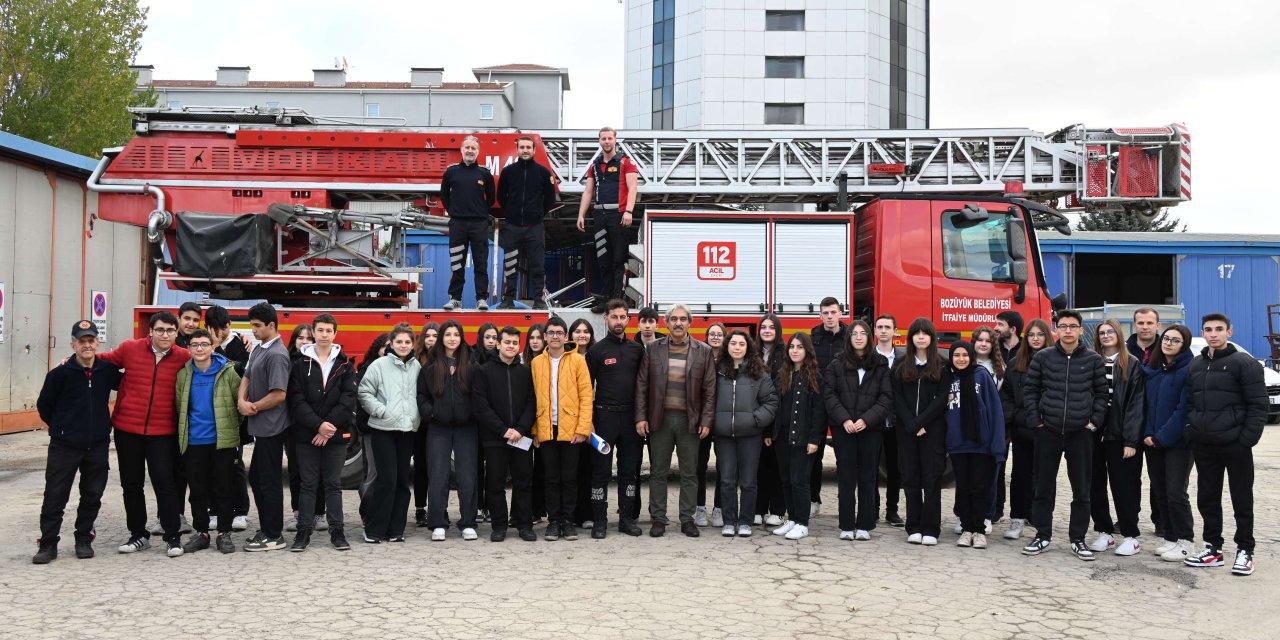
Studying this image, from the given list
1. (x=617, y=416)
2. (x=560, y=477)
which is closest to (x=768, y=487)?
(x=617, y=416)

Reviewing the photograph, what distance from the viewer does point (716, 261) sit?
31.8 feet

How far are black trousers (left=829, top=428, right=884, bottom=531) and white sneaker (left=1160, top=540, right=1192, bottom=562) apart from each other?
196 cm

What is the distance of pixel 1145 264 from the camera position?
31.5 meters

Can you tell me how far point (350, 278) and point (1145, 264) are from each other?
28.5m

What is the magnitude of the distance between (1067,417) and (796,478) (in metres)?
1.94

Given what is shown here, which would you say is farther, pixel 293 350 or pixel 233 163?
pixel 233 163

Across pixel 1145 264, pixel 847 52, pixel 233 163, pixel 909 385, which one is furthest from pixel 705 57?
pixel 909 385

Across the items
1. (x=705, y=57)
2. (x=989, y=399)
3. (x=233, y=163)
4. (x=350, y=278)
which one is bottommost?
(x=989, y=399)

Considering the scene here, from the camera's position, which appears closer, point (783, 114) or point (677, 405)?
point (677, 405)

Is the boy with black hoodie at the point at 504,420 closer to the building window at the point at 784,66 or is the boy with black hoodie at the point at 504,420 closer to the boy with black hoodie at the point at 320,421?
the boy with black hoodie at the point at 320,421

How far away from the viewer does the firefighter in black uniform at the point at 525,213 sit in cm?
973

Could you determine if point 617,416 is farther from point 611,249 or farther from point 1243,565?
point 1243,565

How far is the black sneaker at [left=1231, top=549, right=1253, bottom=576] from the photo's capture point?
6359 mm

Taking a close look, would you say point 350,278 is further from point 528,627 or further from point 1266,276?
point 1266,276
